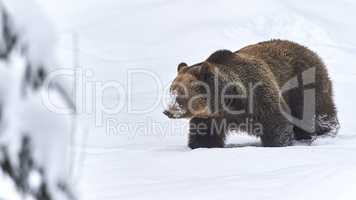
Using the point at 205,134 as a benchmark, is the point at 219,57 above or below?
above

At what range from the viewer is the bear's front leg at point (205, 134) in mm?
Result: 6219

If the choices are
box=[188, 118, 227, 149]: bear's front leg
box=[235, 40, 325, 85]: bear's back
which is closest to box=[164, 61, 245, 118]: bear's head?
box=[188, 118, 227, 149]: bear's front leg

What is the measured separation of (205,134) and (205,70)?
707mm

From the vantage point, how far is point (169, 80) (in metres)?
11.0

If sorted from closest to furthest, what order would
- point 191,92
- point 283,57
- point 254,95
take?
1. point 191,92
2. point 254,95
3. point 283,57

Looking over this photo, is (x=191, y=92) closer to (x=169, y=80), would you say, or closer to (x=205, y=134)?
(x=205, y=134)

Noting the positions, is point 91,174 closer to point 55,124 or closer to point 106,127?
point 55,124

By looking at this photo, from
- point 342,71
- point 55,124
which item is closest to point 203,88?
point 55,124

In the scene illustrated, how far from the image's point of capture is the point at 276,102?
6.20 m

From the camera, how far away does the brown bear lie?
587 centimetres

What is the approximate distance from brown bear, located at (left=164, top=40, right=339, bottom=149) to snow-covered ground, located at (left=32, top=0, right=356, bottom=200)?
28cm

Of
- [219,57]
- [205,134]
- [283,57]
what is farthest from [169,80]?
[219,57]

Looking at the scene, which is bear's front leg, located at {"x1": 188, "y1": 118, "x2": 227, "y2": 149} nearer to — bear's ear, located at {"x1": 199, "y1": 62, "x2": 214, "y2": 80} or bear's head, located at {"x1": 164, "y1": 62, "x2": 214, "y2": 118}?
bear's head, located at {"x1": 164, "y1": 62, "x2": 214, "y2": 118}

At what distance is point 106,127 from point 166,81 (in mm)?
3050
